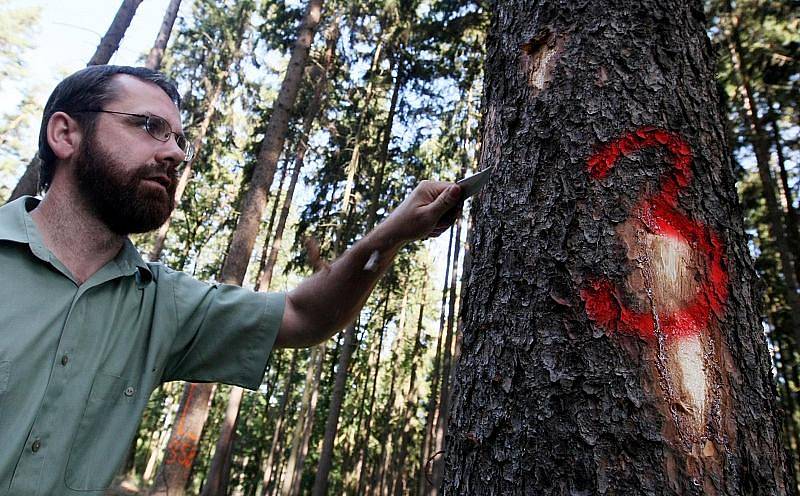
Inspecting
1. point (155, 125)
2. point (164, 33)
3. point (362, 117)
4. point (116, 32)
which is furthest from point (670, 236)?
point (362, 117)

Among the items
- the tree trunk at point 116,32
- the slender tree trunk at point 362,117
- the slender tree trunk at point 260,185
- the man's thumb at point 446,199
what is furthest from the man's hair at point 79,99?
the slender tree trunk at point 362,117

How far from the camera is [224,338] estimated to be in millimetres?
1981

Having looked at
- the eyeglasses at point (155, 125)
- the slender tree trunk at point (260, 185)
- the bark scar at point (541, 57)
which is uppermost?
the slender tree trunk at point (260, 185)

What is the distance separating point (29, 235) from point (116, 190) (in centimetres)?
32

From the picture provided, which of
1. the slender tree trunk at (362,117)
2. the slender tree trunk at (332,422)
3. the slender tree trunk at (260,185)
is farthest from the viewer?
the slender tree trunk at (362,117)

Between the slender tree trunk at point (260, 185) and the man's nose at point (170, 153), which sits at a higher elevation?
the slender tree trunk at point (260, 185)

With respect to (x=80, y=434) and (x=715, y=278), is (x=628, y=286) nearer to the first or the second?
(x=715, y=278)

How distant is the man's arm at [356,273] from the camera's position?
181 cm

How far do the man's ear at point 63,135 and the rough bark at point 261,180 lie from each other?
177 inches

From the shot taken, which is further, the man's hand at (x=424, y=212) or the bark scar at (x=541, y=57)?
the man's hand at (x=424, y=212)

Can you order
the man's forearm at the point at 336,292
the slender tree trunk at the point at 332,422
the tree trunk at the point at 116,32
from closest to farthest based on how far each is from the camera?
the man's forearm at the point at 336,292 → the tree trunk at the point at 116,32 → the slender tree trunk at the point at 332,422

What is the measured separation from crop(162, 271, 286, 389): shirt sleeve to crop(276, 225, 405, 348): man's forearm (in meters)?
0.08

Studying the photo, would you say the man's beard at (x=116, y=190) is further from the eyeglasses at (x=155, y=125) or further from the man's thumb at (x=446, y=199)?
the man's thumb at (x=446, y=199)

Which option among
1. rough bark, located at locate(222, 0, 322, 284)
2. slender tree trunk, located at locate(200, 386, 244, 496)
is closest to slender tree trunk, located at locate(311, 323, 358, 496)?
slender tree trunk, located at locate(200, 386, 244, 496)
